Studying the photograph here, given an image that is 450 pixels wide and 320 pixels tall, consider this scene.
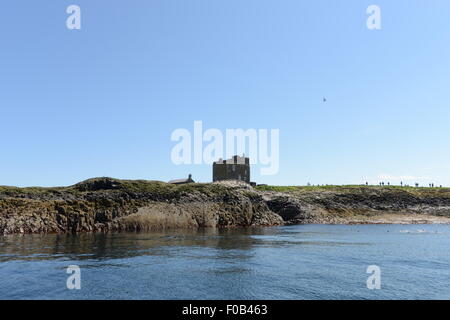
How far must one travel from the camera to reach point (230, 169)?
155m

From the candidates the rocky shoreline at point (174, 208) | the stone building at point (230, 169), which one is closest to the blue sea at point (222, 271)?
the rocky shoreline at point (174, 208)

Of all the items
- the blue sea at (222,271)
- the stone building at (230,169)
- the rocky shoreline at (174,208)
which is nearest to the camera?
the blue sea at (222,271)

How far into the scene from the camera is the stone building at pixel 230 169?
154 meters

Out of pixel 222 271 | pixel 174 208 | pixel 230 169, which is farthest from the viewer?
pixel 230 169

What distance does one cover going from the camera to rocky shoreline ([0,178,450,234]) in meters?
81.3

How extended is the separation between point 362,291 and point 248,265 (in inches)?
544

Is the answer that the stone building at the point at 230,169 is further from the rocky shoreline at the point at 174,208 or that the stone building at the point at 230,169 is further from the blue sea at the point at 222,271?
the blue sea at the point at 222,271

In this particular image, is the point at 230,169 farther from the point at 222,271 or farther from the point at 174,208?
the point at 222,271

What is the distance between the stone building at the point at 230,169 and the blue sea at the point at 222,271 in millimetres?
99467

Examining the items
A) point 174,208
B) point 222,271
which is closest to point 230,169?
point 174,208

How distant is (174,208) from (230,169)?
62.7 metres

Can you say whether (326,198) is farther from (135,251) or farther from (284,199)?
(135,251)
